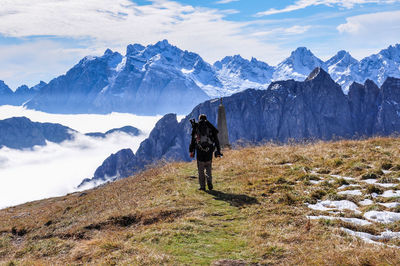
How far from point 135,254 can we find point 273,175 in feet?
27.8

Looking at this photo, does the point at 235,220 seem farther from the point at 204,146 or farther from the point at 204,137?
the point at 204,137

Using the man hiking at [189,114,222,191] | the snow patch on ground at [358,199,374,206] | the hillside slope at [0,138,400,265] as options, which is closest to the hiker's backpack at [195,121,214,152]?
the man hiking at [189,114,222,191]

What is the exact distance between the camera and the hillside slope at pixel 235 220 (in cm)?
697

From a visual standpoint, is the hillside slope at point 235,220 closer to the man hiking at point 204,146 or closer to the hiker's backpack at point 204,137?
the man hiking at point 204,146

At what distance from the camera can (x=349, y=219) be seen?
336 inches

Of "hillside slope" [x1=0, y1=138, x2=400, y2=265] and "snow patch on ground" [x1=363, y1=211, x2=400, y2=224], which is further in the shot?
"snow patch on ground" [x1=363, y1=211, x2=400, y2=224]

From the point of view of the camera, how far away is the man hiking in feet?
44.9

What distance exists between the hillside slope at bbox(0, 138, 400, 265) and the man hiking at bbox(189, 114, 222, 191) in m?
0.71

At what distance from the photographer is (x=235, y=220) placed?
9.76 meters

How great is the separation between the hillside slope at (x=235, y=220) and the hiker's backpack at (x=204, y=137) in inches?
73.4

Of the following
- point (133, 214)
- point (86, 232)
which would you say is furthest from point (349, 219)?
point (86, 232)

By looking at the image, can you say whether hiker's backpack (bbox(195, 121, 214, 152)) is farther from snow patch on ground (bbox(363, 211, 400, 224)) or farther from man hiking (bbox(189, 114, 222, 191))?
snow patch on ground (bbox(363, 211, 400, 224))

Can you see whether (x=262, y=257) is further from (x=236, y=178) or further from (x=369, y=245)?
(x=236, y=178)

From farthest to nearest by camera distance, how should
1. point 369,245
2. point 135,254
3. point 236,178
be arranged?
point 236,178
point 135,254
point 369,245
